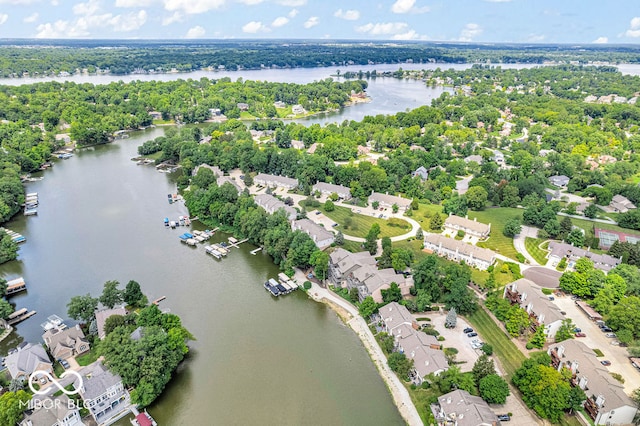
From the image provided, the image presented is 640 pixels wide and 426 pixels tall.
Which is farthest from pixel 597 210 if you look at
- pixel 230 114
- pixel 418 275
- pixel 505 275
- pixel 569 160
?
pixel 230 114

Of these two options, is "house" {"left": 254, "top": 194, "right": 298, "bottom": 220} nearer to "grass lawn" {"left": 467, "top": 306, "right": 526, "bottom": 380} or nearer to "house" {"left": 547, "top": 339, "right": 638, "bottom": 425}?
"grass lawn" {"left": 467, "top": 306, "right": 526, "bottom": 380}

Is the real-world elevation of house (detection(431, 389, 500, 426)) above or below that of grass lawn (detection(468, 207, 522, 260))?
above

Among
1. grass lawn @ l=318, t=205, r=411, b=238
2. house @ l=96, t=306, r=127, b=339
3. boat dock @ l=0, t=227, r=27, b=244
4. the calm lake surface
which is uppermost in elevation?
house @ l=96, t=306, r=127, b=339

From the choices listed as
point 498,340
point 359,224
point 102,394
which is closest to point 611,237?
point 498,340

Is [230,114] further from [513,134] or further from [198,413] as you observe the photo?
[198,413]

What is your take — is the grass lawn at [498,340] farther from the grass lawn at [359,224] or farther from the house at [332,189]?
the house at [332,189]

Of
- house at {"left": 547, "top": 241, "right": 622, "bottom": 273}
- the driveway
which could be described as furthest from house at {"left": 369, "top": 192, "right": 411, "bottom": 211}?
the driveway

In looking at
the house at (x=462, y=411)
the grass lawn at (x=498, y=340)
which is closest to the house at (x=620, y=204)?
the grass lawn at (x=498, y=340)
